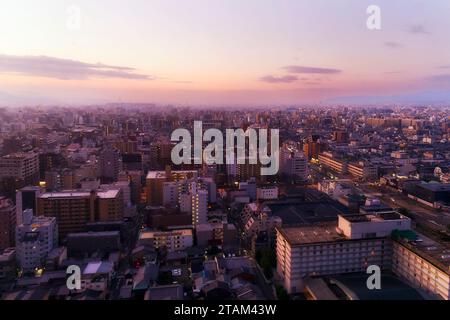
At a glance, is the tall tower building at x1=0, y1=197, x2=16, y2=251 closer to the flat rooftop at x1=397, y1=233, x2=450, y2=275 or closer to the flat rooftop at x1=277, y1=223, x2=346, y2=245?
the flat rooftop at x1=277, y1=223, x2=346, y2=245

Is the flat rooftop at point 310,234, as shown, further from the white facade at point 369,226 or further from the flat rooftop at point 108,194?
the flat rooftop at point 108,194

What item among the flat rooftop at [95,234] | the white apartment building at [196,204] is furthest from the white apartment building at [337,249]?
the flat rooftop at [95,234]

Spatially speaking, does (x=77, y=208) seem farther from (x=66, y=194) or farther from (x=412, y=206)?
(x=412, y=206)

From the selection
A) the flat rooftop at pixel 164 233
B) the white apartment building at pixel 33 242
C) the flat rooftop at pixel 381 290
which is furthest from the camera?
the flat rooftop at pixel 164 233

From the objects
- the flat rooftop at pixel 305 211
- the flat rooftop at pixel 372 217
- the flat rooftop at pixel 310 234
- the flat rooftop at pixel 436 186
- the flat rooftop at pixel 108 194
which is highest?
the flat rooftop at pixel 372 217

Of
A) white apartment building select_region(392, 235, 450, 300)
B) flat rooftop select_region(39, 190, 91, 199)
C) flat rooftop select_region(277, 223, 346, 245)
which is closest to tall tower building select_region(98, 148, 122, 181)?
flat rooftop select_region(39, 190, 91, 199)

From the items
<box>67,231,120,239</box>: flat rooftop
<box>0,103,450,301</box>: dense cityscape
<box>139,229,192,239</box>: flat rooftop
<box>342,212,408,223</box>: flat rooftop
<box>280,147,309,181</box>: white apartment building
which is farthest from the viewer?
<box>280,147,309,181</box>: white apartment building
